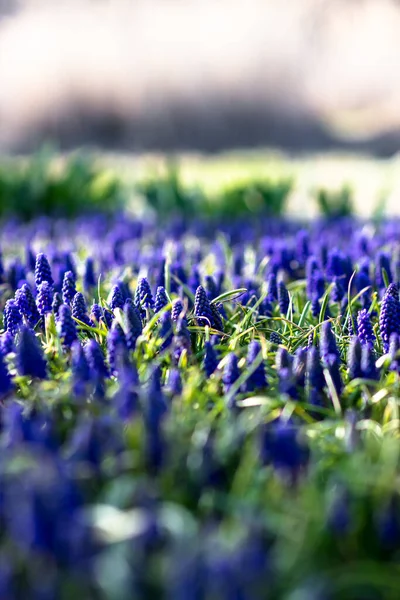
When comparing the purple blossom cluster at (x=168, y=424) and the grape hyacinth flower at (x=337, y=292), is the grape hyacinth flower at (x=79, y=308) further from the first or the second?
the grape hyacinth flower at (x=337, y=292)

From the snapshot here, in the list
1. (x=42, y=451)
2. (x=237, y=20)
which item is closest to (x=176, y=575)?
(x=42, y=451)

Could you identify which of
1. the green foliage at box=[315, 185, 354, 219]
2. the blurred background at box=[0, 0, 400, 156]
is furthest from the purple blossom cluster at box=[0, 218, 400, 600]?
the blurred background at box=[0, 0, 400, 156]

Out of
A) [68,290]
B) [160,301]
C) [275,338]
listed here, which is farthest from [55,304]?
[275,338]

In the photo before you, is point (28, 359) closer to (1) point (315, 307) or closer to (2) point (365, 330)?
(2) point (365, 330)

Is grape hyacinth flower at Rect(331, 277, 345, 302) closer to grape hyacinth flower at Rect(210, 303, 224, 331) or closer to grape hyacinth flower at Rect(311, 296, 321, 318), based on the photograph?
grape hyacinth flower at Rect(311, 296, 321, 318)

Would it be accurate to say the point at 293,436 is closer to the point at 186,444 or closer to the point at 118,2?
the point at 186,444

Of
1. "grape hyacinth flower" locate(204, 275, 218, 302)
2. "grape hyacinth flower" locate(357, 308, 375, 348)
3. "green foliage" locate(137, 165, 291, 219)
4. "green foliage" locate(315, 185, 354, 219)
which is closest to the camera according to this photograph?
"grape hyacinth flower" locate(357, 308, 375, 348)
